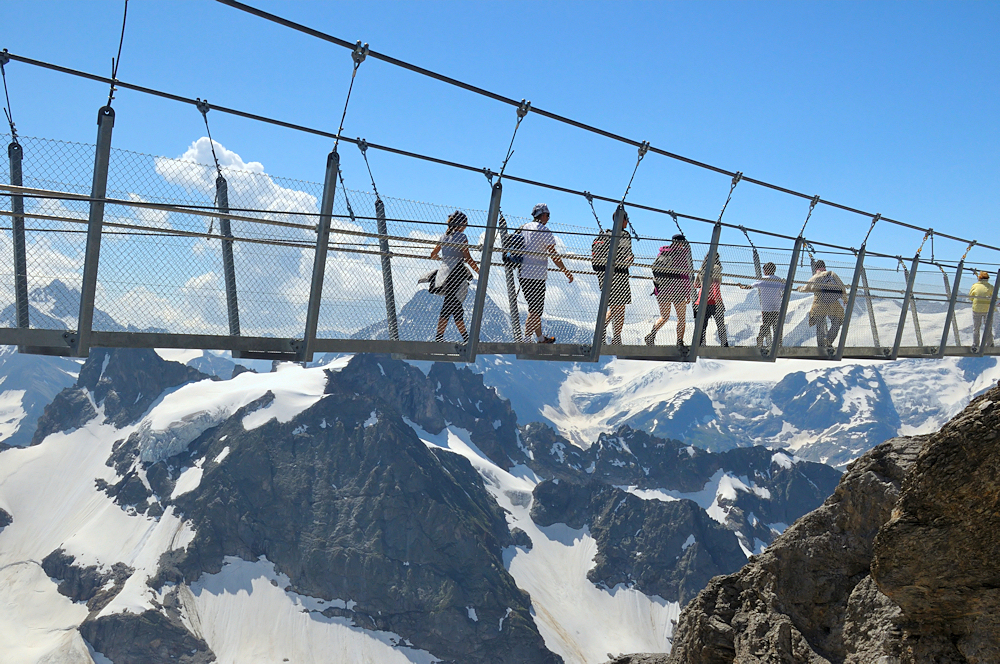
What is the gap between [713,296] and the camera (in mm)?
13281

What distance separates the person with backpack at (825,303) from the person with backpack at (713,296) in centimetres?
203

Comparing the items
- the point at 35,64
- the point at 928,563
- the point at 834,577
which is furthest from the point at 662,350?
the point at 35,64

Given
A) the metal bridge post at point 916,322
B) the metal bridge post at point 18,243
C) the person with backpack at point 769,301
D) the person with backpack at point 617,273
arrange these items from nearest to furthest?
the metal bridge post at point 18,243 < the person with backpack at point 617,273 < the person with backpack at point 769,301 < the metal bridge post at point 916,322

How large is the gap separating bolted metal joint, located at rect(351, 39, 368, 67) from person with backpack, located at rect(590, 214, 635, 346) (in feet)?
13.5

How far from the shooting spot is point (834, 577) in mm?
9969

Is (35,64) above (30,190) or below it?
above

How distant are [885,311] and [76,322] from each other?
619 inches

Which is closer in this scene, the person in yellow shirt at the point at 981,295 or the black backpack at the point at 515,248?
the black backpack at the point at 515,248

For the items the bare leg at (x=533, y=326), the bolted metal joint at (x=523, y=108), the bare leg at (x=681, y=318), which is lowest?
the bare leg at (x=533, y=326)

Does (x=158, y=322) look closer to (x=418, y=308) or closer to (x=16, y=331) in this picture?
(x=16, y=331)

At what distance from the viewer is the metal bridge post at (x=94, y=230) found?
720 cm

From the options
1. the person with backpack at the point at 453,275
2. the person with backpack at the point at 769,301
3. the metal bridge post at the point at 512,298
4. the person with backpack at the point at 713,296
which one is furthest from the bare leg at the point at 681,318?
the person with backpack at the point at 453,275

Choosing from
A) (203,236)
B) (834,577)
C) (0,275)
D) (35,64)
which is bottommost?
(834,577)

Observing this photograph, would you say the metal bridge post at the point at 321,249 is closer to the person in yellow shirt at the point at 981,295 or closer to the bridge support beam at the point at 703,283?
the bridge support beam at the point at 703,283
